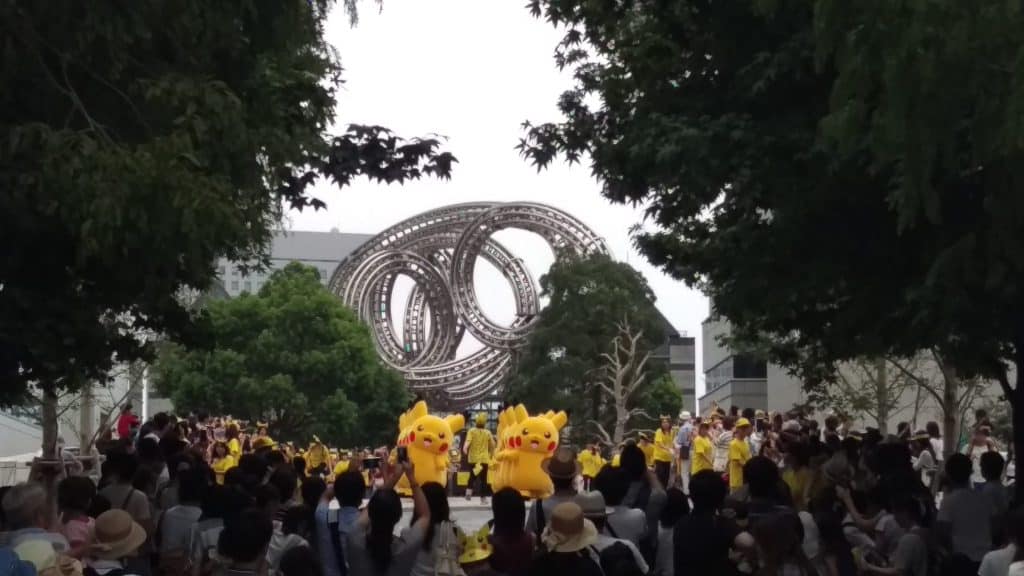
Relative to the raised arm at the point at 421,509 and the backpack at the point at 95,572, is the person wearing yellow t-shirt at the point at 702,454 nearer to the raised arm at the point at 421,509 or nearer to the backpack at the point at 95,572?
the raised arm at the point at 421,509

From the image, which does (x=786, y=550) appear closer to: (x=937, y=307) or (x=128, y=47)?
(x=937, y=307)

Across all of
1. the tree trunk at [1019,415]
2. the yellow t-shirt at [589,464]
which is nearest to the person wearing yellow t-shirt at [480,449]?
the yellow t-shirt at [589,464]

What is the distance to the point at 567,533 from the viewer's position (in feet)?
22.9

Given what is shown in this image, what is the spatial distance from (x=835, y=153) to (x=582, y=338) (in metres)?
49.0

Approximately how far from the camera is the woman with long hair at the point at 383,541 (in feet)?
26.6

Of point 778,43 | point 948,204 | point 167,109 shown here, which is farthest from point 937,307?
point 167,109

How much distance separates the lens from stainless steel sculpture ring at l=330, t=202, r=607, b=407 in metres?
65.2

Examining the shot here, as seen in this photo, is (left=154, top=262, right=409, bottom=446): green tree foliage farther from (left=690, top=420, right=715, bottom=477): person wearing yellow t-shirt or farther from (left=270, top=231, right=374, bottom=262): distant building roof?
(left=270, top=231, right=374, bottom=262): distant building roof

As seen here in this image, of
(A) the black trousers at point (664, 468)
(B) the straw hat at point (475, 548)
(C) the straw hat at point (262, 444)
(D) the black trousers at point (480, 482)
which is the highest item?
(C) the straw hat at point (262, 444)

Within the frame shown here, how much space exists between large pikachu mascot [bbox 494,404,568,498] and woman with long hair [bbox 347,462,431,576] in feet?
31.5

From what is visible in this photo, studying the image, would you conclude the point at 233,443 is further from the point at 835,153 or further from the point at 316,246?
the point at 316,246

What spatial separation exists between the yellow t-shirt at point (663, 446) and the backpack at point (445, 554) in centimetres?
1599

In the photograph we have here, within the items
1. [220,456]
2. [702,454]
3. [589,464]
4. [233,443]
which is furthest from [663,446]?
[220,456]

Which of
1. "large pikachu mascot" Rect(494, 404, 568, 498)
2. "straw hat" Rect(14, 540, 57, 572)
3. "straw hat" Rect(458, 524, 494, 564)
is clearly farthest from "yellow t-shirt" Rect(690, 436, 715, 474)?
"straw hat" Rect(14, 540, 57, 572)
